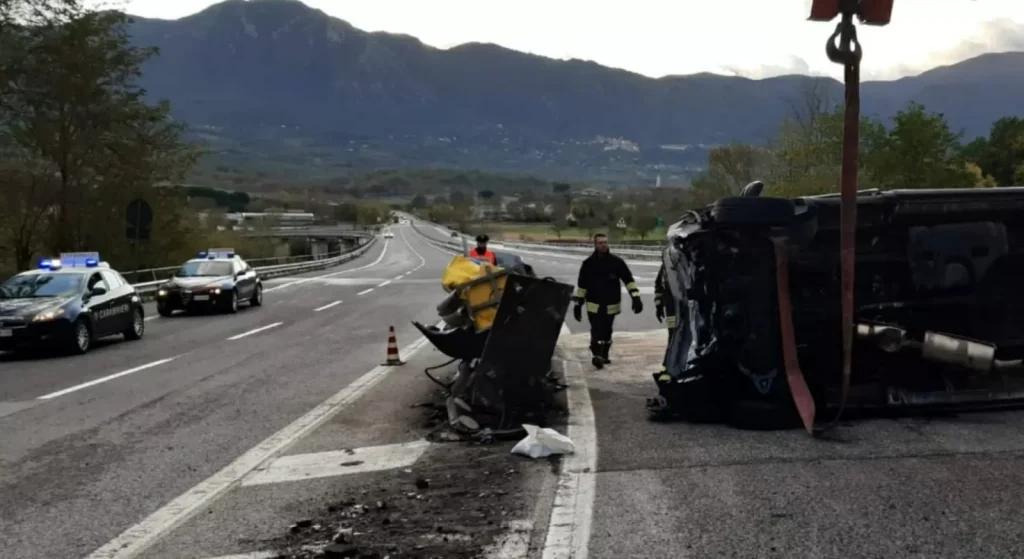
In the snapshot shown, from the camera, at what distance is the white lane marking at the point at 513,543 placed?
5.04 metres

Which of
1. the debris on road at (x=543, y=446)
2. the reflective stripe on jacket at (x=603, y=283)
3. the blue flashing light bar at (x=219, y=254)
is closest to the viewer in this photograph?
the debris on road at (x=543, y=446)

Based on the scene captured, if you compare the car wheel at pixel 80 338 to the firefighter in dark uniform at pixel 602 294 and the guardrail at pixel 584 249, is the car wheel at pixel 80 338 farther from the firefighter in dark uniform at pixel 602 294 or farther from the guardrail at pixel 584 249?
the guardrail at pixel 584 249

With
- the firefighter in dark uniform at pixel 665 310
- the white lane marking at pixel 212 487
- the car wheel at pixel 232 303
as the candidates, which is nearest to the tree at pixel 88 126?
the car wheel at pixel 232 303

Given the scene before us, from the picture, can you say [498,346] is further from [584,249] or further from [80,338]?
[584,249]

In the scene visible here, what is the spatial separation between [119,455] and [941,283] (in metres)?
7.04

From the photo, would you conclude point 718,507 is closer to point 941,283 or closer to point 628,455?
point 628,455

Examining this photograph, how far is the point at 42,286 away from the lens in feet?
55.5

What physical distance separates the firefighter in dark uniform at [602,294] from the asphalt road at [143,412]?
3.19 meters

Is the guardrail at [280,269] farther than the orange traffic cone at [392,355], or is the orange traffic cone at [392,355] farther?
the guardrail at [280,269]

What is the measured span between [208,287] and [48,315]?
30.4ft

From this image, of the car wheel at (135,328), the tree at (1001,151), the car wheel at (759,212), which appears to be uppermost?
the tree at (1001,151)

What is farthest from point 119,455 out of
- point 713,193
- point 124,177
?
point 713,193

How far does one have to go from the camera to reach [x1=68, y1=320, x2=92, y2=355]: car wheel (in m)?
15.8

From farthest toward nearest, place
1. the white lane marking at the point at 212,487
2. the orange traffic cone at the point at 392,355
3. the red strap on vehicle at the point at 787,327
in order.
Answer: the orange traffic cone at the point at 392,355, the red strap on vehicle at the point at 787,327, the white lane marking at the point at 212,487
